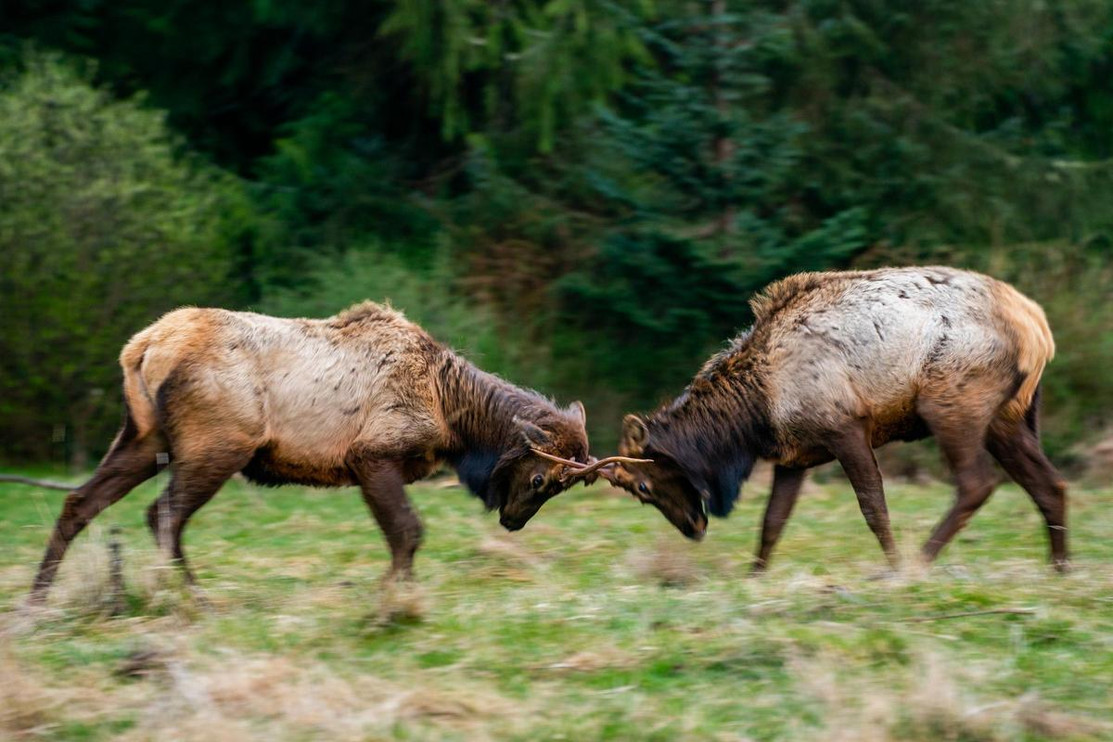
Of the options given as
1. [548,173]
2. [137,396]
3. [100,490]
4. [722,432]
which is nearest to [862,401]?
[722,432]

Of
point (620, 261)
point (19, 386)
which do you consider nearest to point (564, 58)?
point (620, 261)

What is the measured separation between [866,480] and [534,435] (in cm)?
201

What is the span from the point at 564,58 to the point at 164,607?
10823mm

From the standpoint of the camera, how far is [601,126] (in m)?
16.7

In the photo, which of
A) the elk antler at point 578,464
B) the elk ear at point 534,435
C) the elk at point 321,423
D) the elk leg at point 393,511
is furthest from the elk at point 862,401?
the elk leg at point 393,511

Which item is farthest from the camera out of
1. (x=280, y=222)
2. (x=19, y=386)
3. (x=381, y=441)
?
(x=280, y=222)

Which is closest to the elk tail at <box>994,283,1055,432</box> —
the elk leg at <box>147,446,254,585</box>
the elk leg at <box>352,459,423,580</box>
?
the elk leg at <box>352,459,423,580</box>

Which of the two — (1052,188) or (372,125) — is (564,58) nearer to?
(372,125)

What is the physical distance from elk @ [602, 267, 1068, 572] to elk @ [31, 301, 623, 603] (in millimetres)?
787

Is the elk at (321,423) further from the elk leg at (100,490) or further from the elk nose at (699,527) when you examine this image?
the elk nose at (699,527)

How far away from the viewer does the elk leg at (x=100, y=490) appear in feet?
24.4

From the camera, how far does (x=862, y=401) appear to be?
26.8 ft

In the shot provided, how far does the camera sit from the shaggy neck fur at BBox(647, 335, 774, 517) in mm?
8523

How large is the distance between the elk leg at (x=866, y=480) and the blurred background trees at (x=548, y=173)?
19.8 ft
